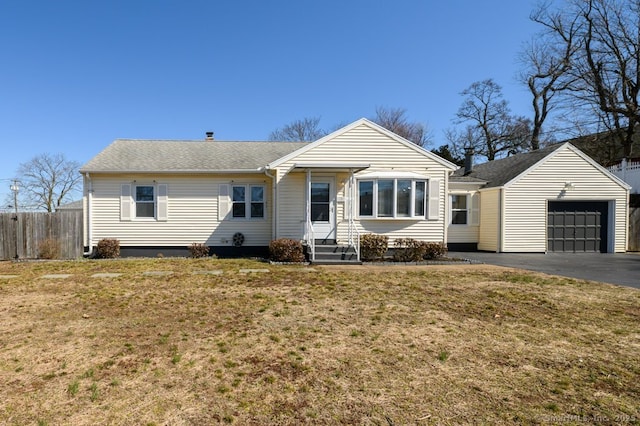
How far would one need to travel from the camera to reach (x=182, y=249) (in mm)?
13836

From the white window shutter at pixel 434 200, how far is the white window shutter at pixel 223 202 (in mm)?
7800

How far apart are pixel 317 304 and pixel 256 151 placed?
11016mm

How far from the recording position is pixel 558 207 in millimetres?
15547

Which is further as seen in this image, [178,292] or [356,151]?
[356,151]

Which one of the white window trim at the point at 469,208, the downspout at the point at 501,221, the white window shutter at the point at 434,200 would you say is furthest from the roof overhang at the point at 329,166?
the downspout at the point at 501,221

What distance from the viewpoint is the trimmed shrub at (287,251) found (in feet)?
38.2

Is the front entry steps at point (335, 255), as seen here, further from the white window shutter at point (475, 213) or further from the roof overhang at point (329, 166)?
the white window shutter at point (475, 213)

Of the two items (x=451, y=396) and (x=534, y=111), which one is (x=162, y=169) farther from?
(x=534, y=111)

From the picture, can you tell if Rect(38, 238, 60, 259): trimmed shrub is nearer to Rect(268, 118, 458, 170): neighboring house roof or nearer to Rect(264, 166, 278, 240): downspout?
Rect(264, 166, 278, 240): downspout

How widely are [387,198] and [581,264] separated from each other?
686 centimetres

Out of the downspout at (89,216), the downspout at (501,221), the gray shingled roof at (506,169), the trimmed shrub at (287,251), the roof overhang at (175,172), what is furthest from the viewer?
the gray shingled roof at (506,169)

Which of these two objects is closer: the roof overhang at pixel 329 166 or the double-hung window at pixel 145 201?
the roof overhang at pixel 329 166

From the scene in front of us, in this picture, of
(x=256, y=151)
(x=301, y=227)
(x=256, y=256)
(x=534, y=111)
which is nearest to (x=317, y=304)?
(x=301, y=227)

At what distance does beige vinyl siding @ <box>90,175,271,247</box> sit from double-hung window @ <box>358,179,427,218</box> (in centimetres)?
384
